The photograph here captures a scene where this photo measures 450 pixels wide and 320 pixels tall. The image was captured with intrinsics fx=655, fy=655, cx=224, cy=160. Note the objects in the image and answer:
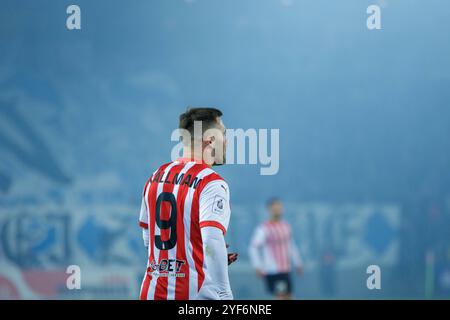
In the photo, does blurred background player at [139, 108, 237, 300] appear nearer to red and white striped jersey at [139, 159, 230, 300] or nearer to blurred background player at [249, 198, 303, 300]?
red and white striped jersey at [139, 159, 230, 300]

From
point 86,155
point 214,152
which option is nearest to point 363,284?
point 86,155

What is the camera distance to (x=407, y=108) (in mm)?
9320

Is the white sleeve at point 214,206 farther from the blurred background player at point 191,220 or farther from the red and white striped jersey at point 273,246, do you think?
the red and white striped jersey at point 273,246

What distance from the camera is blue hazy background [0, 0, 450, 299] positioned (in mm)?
8812

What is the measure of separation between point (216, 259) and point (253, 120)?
6873 mm

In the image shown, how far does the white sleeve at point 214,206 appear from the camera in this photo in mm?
2453

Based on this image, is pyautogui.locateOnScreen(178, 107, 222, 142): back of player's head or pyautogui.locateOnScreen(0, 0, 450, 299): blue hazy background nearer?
pyautogui.locateOnScreen(178, 107, 222, 142): back of player's head

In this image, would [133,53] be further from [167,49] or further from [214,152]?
[214,152]

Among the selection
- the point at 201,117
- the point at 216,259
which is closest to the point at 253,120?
the point at 201,117

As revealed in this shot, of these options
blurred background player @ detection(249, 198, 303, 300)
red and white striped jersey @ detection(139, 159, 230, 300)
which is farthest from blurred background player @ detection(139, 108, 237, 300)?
blurred background player @ detection(249, 198, 303, 300)

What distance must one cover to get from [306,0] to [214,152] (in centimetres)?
704

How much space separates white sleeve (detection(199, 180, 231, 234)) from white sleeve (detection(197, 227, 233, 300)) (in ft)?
0.09

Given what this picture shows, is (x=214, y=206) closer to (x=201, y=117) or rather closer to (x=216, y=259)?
(x=216, y=259)

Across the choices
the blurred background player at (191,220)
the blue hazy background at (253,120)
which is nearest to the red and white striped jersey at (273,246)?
the blue hazy background at (253,120)
